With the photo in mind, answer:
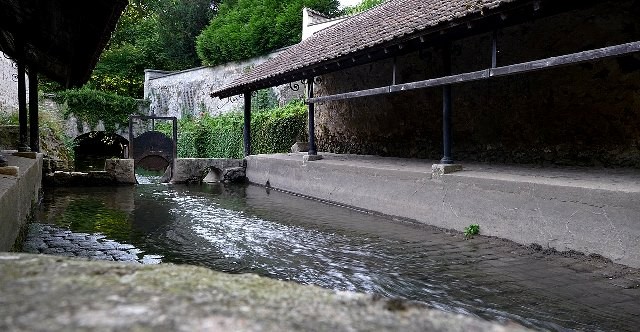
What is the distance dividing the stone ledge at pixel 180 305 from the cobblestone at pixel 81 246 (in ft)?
10.5

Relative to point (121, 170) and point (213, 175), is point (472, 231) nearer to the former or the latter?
point (213, 175)

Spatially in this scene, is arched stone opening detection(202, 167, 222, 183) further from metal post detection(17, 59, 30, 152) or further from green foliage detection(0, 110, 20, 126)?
green foliage detection(0, 110, 20, 126)

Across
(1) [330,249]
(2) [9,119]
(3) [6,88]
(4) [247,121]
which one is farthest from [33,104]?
(1) [330,249]

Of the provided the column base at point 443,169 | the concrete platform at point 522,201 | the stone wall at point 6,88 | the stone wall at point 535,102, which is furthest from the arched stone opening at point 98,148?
the column base at point 443,169

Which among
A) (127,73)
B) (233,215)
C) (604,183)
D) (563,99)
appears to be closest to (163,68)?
(127,73)

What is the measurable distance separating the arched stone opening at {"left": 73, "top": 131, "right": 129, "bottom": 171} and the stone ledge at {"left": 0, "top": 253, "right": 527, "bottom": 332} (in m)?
23.6

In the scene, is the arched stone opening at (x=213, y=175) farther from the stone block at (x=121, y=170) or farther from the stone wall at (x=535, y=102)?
the stone wall at (x=535, y=102)

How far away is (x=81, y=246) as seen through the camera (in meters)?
5.04

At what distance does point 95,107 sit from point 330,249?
20.5 metres

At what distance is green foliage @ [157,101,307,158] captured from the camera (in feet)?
48.8

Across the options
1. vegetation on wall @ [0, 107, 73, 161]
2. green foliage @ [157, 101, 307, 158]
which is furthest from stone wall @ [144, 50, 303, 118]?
vegetation on wall @ [0, 107, 73, 161]

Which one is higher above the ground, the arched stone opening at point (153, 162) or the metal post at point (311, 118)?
the metal post at point (311, 118)

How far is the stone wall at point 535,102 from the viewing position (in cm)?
649

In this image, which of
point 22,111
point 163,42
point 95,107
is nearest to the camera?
→ point 22,111
